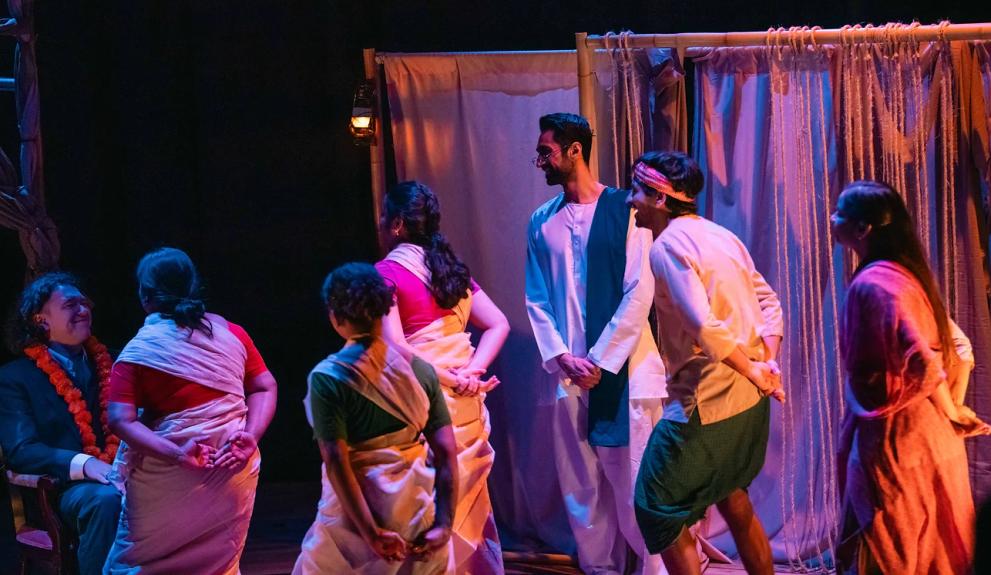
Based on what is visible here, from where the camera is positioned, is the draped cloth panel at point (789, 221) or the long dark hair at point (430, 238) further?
the draped cloth panel at point (789, 221)

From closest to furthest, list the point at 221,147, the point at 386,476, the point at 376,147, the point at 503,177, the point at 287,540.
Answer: the point at 386,476
the point at 376,147
the point at 503,177
the point at 287,540
the point at 221,147

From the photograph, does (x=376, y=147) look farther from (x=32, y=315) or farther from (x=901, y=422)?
(x=901, y=422)

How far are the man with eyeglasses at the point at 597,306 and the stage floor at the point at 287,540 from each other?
412mm

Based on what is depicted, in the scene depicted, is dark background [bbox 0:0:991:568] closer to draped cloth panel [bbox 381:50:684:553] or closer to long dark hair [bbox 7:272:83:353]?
draped cloth panel [bbox 381:50:684:553]

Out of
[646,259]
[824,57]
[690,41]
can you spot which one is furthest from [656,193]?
[824,57]

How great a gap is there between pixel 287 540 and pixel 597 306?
2006mm

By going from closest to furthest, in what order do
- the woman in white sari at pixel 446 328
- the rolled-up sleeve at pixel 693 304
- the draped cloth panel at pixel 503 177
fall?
the rolled-up sleeve at pixel 693 304 → the woman in white sari at pixel 446 328 → the draped cloth panel at pixel 503 177

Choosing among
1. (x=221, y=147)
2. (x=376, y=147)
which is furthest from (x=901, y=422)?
(x=221, y=147)

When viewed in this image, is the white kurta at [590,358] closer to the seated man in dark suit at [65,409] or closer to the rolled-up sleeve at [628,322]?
the rolled-up sleeve at [628,322]

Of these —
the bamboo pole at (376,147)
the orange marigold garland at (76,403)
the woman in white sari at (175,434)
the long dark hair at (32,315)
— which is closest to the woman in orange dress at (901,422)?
the woman in white sari at (175,434)

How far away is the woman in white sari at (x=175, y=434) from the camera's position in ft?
11.2

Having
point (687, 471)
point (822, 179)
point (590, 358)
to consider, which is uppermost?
point (822, 179)

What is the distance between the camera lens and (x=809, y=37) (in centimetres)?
416

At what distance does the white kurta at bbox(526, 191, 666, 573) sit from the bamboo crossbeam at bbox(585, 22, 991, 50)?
0.65 metres
